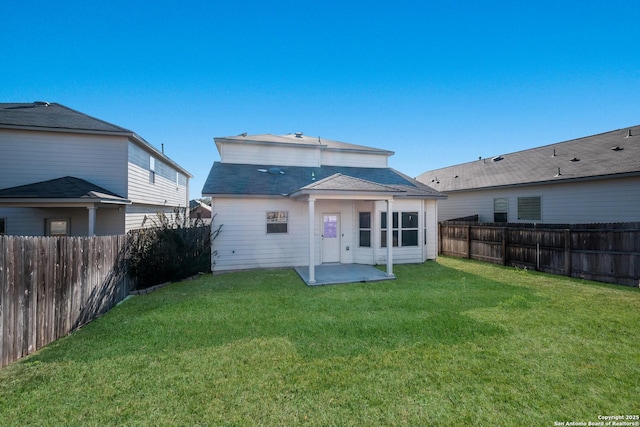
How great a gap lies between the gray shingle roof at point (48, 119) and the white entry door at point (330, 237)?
348 inches

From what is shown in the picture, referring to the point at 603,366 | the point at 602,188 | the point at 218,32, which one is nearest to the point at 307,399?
the point at 603,366

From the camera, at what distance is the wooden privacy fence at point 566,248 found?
7477 millimetres

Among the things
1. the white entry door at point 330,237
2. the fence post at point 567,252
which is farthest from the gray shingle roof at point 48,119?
the fence post at point 567,252

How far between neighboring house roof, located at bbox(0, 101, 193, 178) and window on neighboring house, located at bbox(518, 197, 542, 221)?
18939 mm

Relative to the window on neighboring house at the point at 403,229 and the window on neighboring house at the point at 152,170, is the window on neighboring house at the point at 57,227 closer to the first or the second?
the window on neighboring house at the point at 152,170

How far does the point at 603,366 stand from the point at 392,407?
10.4ft

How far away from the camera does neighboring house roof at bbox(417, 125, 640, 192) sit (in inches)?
417

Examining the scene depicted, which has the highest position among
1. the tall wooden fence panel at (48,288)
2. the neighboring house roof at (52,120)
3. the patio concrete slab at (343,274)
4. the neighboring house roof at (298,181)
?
the neighboring house roof at (52,120)

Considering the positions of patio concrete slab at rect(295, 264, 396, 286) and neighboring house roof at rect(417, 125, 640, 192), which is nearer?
patio concrete slab at rect(295, 264, 396, 286)

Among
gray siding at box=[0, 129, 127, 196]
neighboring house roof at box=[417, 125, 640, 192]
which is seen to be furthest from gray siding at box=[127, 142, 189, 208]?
neighboring house roof at box=[417, 125, 640, 192]

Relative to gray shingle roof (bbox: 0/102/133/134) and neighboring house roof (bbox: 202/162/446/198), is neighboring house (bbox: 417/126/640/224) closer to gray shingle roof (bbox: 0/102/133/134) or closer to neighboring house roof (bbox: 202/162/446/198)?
neighboring house roof (bbox: 202/162/446/198)

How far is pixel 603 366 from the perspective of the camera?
3.39 meters

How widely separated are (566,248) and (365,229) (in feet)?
22.6

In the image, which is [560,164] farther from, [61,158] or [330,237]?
[61,158]
